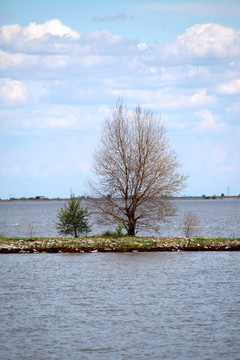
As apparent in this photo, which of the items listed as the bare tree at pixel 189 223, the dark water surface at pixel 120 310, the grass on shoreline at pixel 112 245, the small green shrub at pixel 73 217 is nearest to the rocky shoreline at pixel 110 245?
the grass on shoreline at pixel 112 245

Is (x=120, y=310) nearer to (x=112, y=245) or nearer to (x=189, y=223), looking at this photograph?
(x=112, y=245)

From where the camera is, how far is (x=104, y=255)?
29594mm

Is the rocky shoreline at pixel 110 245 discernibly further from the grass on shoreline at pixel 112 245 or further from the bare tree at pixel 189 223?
the bare tree at pixel 189 223

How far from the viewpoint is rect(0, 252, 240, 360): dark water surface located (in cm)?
1191

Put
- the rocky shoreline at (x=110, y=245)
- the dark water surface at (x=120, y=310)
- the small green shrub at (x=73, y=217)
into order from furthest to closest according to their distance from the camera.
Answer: the small green shrub at (x=73, y=217) → the rocky shoreline at (x=110, y=245) → the dark water surface at (x=120, y=310)

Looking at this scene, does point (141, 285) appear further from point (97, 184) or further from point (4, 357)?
point (97, 184)

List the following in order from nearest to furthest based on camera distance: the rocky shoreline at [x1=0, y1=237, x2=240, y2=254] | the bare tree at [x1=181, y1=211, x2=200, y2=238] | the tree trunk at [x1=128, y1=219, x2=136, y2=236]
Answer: the rocky shoreline at [x1=0, y1=237, x2=240, y2=254] < the tree trunk at [x1=128, y1=219, x2=136, y2=236] < the bare tree at [x1=181, y1=211, x2=200, y2=238]

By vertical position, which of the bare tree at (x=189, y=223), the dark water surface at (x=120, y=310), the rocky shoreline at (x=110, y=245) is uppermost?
the bare tree at (x=189, y=223)

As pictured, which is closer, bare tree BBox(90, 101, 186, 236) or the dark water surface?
the dark water surface

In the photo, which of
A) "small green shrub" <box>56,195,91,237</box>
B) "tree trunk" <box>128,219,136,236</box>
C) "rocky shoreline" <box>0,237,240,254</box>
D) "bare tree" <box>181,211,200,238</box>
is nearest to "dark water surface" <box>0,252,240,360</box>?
"rocky shoreline" <box>0,237,240,254</box>

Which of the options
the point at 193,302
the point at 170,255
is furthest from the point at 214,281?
the point at 170,255

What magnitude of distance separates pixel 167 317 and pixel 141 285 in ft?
17.5

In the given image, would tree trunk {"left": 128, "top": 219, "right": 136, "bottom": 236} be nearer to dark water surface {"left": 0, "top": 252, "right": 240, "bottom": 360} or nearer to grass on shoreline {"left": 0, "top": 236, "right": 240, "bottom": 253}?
grass on shoreline {"left": 0, "top": 236, "right": 240, "bottom": 253}

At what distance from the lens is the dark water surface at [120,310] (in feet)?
39.1
